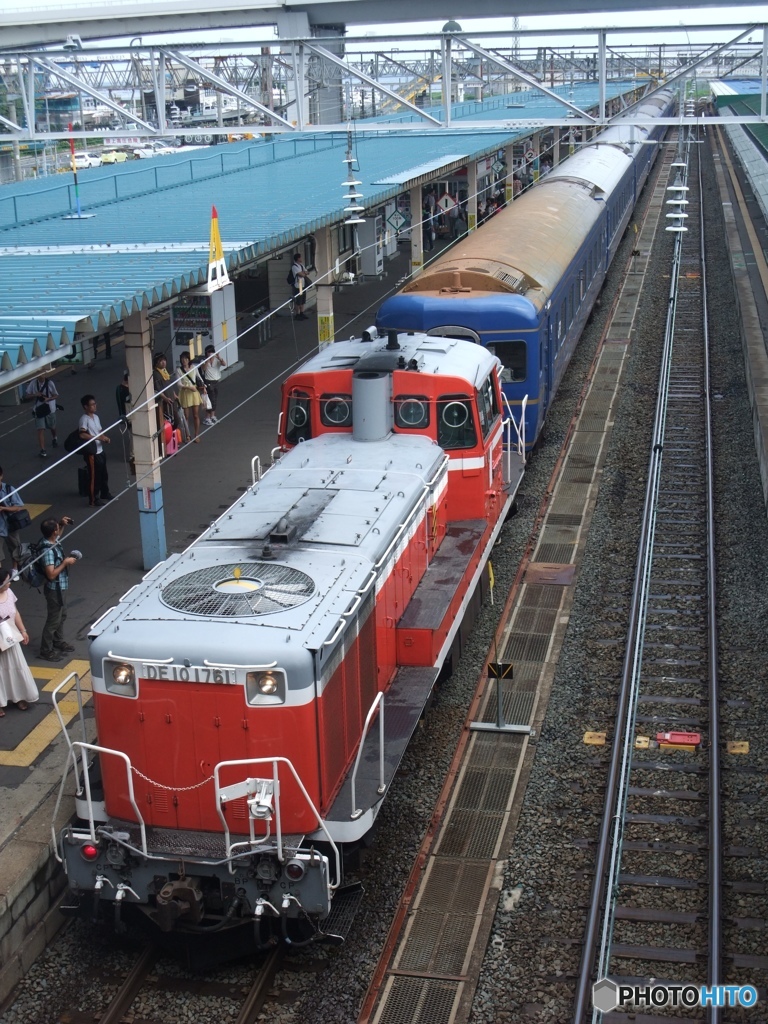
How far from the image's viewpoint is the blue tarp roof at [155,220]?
13312 mm

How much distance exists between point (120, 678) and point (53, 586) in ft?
15.6

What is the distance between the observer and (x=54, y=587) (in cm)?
1280

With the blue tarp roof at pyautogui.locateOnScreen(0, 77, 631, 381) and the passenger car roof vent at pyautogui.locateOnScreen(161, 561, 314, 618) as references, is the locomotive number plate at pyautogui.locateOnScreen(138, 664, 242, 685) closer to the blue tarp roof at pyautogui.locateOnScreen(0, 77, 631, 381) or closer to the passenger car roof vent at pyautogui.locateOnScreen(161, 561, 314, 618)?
the passenger car roof vent at pyautogui.locateOnScreen(161, 561, 314, 618)

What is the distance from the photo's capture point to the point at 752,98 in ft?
172

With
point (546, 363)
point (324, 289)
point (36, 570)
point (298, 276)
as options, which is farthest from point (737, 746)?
point (298, 276)

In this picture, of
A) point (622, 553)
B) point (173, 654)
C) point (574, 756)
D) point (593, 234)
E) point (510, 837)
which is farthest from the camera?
point (593, 234)

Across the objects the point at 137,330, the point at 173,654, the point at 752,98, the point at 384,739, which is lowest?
the point at 384,739

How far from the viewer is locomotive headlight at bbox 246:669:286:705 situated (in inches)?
320

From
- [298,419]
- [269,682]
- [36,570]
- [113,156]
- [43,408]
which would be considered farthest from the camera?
[113,156]

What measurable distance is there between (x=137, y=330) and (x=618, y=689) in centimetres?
741

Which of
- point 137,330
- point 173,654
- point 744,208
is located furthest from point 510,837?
point 744,208

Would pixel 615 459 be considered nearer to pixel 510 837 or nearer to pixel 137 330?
pixel 137 330

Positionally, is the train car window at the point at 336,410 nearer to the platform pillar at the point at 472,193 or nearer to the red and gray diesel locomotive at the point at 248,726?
the red and gray diesel locomotive at the point at 248,726

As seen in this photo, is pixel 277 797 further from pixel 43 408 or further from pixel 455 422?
pixel 43 408
